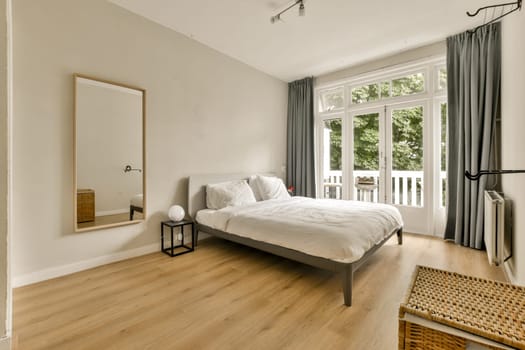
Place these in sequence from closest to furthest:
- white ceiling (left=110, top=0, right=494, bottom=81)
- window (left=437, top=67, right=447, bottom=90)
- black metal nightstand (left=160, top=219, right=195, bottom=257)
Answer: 1. white ceiling (left=110, top=0, right=494, bottom=81)
2. black metal nightstand (left=160, top=219, right=195, bottom=257)
3. window (left=437, top=67, right=447, bottom=90)

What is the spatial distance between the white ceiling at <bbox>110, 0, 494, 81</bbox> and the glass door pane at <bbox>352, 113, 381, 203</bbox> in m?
1.05

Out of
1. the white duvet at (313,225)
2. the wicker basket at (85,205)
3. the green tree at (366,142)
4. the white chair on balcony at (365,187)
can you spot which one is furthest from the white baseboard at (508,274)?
the wicker basket at (85,205)

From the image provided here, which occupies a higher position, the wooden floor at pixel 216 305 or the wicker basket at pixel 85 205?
the wicker basket at pixel 85 205

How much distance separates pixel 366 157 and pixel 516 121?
7.40 feet

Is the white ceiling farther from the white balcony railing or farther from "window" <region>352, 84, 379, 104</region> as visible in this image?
the white balcony railing

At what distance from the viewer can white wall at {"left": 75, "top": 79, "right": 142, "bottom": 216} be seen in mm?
2549

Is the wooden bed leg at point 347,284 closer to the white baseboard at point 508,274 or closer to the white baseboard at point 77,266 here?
the white baseboard at point 508,274

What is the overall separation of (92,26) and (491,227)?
172 inches

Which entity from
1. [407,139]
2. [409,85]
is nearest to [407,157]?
[407,139]

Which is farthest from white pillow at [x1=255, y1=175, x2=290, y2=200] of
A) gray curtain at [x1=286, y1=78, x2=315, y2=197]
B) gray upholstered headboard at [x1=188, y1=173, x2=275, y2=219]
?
gray curtain at [x1=286, y1=78, x2=315, y2=197]

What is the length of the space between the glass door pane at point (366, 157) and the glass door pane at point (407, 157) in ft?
0.85

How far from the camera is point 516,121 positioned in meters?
2.15

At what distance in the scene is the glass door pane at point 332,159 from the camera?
4711mm

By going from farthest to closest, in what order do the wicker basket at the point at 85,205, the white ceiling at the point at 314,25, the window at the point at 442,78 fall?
the window at the point at 442,78, the white ceiling at the point at 314,25, the wicker basket at the point at 85,205
